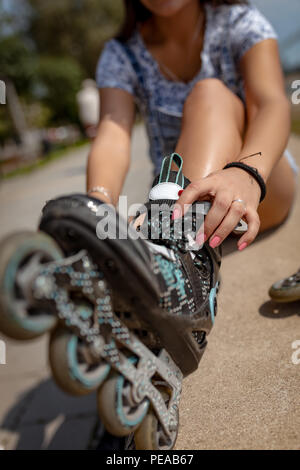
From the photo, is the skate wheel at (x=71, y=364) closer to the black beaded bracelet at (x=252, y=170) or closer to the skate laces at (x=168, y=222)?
the skate laces at (x=168, y=222)

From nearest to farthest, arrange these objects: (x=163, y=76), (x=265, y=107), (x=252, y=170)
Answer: (x=252, y=170), (x=265, y=107), (x=163, y=76)

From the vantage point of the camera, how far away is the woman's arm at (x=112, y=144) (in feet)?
4.06

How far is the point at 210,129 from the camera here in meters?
1.10

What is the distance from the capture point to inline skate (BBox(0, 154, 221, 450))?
55 centimetres

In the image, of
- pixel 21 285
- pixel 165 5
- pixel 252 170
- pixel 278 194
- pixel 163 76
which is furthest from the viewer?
pixel 163 76

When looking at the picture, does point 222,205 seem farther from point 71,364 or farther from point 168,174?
point 71,364

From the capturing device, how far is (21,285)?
0.53 m

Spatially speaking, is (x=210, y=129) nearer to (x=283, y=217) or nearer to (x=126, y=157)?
(x=126, y=157)

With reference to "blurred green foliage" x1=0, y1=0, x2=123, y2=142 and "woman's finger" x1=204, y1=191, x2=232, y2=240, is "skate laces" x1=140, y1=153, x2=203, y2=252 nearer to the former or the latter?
"woman's finger" x1=204, y1=191, x2=232, y2=240

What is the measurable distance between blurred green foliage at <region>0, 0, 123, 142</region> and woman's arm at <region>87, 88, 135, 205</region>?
22540 mm

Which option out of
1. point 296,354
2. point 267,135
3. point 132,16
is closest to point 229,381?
point 296,354

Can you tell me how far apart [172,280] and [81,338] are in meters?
0.20

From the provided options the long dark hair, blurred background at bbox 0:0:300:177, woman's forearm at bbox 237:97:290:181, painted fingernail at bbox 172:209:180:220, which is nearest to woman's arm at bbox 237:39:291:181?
woman's forearm at bbox 237:97:290:181

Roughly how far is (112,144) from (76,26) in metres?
28.6
